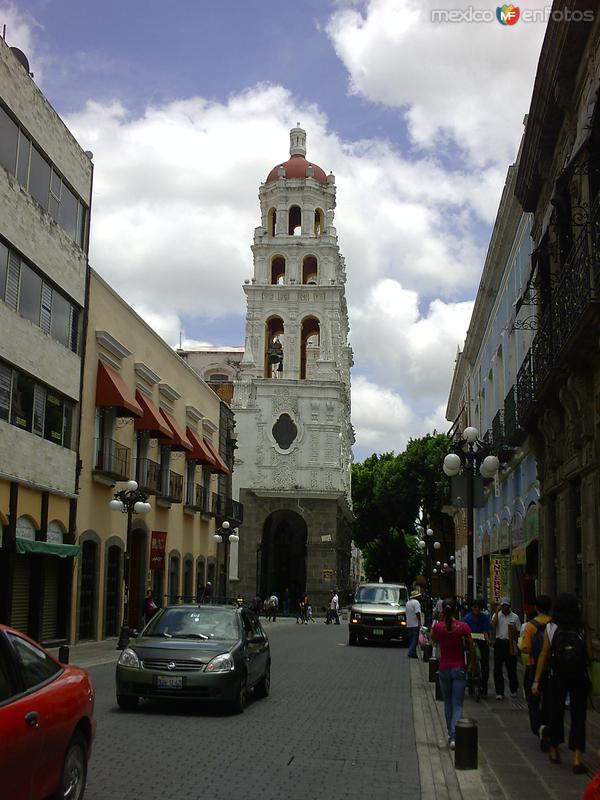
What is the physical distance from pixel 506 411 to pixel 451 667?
14.4 m

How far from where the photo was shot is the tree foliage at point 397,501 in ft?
236

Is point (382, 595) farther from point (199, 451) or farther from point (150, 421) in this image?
point (199, 451)

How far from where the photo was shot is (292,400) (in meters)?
64.4

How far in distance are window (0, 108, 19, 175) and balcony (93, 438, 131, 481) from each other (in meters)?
8.96

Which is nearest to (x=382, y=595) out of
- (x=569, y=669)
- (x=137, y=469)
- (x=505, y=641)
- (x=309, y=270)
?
(x=137, y=469)

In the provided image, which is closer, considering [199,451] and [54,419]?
[54,419]

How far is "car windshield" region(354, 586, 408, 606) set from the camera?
100 feet

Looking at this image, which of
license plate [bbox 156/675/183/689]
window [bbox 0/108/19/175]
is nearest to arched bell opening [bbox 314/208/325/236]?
window [bbox 0/108/19/175]

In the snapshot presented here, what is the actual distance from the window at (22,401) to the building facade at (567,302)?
11503mm

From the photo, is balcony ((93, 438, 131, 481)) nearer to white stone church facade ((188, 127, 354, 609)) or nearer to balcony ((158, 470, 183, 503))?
balcony ((158, 470, 183, 503))

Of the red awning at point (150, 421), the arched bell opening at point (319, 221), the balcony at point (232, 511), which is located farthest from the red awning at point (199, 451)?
the arched bell opening at point (319, 221)

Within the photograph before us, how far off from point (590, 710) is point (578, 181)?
27.6 feet

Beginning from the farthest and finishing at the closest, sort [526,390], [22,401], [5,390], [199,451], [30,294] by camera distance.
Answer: [199,451] < [30,294] < [22,401] < [5,390] < [526,390]

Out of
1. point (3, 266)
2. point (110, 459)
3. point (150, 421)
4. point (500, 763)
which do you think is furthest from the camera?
point (150, 421)
